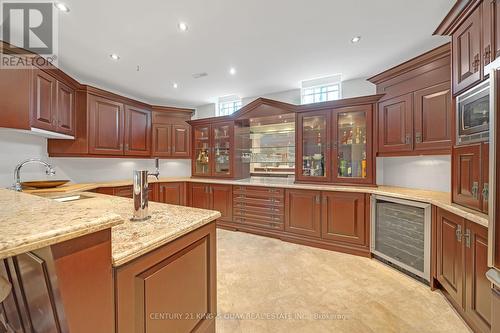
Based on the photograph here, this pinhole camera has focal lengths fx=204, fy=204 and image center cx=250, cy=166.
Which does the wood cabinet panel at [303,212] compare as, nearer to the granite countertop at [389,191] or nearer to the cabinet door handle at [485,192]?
the granite countertop at [389,191]

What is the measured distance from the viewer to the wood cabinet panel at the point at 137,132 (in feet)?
12.4

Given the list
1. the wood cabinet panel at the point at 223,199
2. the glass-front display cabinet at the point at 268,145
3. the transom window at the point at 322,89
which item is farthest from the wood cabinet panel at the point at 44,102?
the transom window at the point at 322,89

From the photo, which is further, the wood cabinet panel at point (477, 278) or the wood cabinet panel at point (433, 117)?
the wood cabinet panel at point (433, 117)

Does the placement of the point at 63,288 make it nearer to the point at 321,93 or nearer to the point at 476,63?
the point at 476,63

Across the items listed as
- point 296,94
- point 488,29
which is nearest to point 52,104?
point 296,94

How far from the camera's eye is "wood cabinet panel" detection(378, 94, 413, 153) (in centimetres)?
249

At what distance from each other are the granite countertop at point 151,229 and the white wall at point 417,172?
2849 millimetres

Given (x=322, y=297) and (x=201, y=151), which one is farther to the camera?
(x=201, y=151)

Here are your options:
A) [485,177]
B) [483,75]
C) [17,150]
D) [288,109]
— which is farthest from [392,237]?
[17,150]

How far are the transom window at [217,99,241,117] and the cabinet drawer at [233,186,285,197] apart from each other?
184 centimetres

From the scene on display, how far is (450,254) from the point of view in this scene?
1752mm

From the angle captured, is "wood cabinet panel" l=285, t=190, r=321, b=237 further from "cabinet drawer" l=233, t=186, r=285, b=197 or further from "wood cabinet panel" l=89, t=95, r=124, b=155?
"wood cabinet panel" l=89, t=95, r=124, b=155

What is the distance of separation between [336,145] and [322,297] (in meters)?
2.04

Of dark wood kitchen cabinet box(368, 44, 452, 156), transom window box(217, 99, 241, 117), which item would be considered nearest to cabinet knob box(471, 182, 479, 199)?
dark wood kitchen cabinet box(368, 44, 452, 156)
